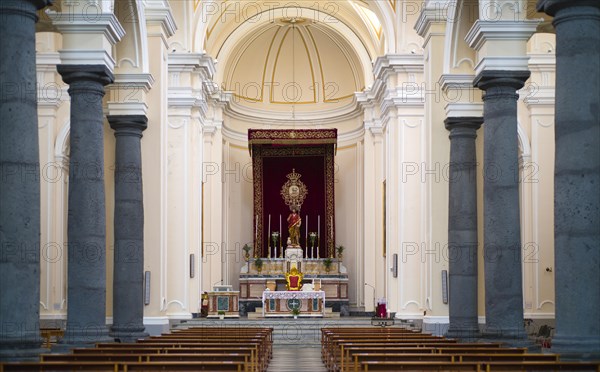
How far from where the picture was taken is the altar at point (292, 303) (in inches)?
1085

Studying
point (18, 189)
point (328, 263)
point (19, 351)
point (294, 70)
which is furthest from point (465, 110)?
point (294, 70)

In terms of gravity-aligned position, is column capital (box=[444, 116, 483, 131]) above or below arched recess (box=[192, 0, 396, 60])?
below

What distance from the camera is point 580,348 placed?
9891 mm

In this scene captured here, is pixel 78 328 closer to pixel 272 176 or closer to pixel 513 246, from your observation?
pixel 513 246

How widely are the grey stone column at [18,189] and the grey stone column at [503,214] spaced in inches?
263

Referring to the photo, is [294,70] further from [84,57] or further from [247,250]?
[84,57]

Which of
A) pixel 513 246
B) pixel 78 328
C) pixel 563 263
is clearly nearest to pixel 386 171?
pixel 513 246

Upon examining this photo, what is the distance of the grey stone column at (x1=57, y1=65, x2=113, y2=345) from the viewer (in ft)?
44.2

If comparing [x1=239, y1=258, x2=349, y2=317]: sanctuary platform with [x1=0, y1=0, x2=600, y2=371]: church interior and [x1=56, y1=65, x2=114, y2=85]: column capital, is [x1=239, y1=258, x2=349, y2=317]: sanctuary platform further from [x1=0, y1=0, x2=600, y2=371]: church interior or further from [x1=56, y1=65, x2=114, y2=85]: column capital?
[x1=56, y1=65, x2=114, y2=85]: column capital

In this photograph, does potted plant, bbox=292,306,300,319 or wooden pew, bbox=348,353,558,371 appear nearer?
wooden pew, bbox=348,353,558,371

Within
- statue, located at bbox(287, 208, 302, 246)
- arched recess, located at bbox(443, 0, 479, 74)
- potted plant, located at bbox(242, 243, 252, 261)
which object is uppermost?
arched recess, located at bbox(443, 0, 479, 74)

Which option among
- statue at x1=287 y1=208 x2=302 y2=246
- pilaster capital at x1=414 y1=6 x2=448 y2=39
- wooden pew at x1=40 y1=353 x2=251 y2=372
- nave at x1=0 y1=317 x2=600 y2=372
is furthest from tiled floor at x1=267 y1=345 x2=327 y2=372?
statue at x1=287 y1=208 x2=302 y2=246

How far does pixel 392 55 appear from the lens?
2498 centimetres

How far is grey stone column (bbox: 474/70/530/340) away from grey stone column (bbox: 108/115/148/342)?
617 centimetres
